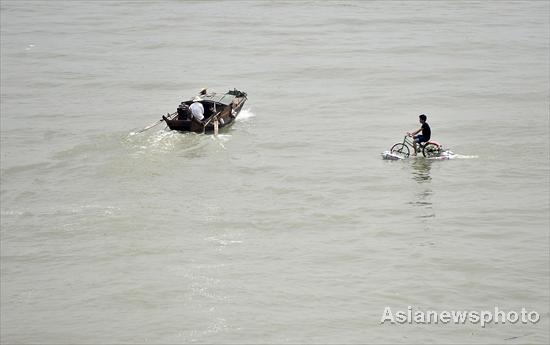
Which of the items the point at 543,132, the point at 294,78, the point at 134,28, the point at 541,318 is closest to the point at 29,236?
the point at 541,318

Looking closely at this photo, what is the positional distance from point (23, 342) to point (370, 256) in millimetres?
5815

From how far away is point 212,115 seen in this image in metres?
22.3

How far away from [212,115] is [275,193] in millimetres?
5551

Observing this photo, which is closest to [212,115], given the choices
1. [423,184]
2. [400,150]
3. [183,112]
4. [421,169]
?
[183,112]

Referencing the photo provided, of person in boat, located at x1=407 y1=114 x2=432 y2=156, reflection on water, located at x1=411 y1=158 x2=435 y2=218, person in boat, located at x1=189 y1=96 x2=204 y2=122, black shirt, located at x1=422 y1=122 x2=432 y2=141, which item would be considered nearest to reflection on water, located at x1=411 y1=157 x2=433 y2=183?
reflection on water, located at x1=411 y1=158 x2=435 y2=218

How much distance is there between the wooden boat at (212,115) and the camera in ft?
70.8

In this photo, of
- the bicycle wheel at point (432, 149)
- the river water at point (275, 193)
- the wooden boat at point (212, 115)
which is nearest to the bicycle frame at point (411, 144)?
the bicycle wheel at point (432, 149)

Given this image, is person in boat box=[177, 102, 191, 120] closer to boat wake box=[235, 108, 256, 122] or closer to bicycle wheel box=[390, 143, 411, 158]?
boat wake box=[235, 108, 256, 122]

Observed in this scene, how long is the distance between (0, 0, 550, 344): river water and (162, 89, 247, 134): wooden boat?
307 millimetres

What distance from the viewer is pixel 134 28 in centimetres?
3822

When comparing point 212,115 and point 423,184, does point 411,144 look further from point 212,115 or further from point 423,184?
point 212,115

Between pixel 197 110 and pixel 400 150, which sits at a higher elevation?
pixel 197 110

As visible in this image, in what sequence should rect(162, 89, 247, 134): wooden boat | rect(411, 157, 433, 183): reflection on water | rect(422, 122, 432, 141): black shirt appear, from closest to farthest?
rect(411, 157, 433, 183): reflection on water < rect(422, 122, 432, 141): black shirt < rect(162, 89, 247, 134): wooden boat

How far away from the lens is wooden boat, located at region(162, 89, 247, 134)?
21.6 meters
